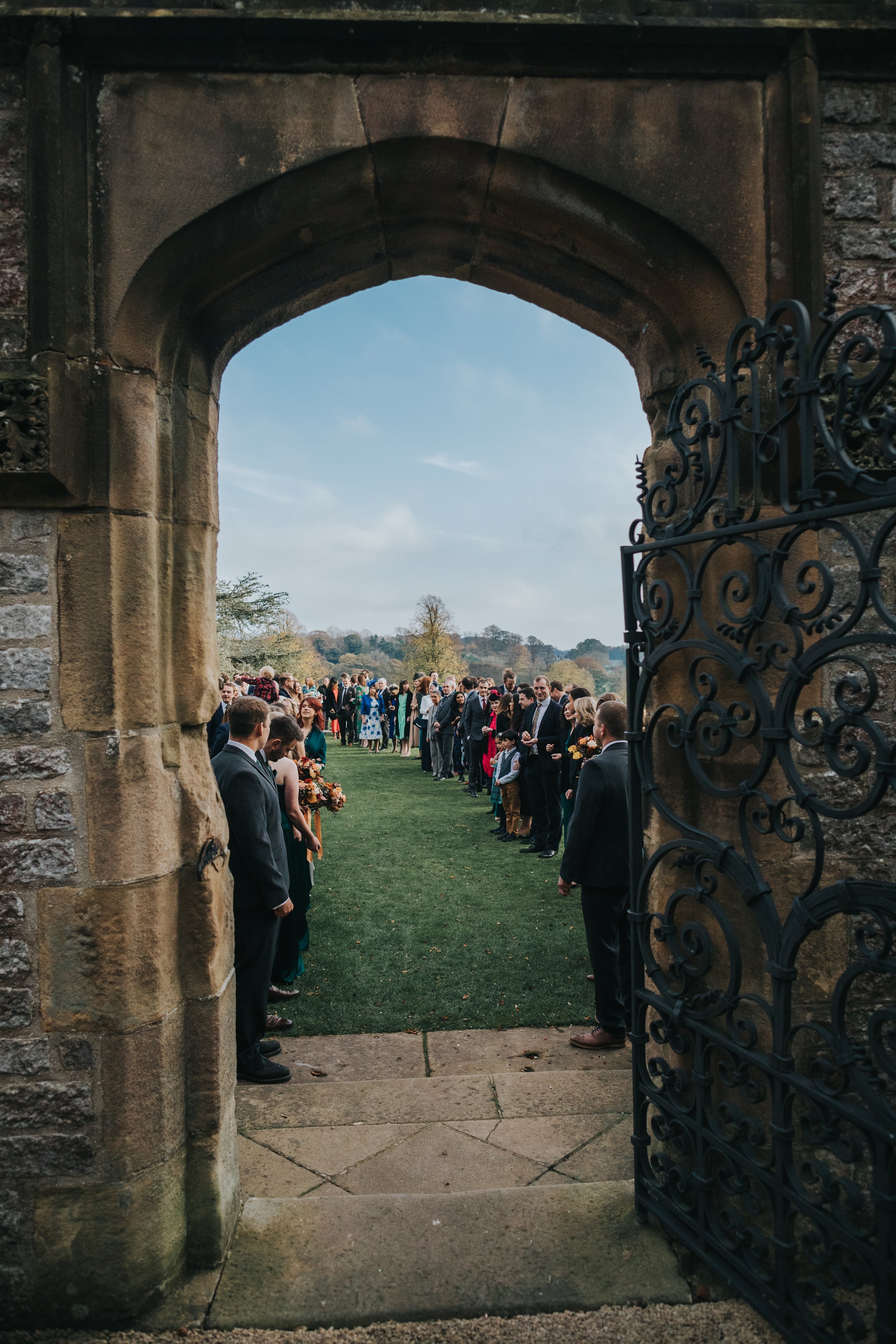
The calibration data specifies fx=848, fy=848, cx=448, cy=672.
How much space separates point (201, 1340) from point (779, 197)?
12.5ft

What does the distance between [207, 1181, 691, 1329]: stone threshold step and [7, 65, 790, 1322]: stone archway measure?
8.6 inches

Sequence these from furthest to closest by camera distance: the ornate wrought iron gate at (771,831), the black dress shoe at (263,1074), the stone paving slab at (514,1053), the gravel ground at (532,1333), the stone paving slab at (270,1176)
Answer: the stone paving slab at (514,1053) < the black dress shoe at (263,1074) < the stone paving slab at (270,1176) < the gravel ground at (532,1333) < the ornate wrought iron gate at (771,831)

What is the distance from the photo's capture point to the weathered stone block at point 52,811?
2557 mm

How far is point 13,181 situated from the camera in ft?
8.55

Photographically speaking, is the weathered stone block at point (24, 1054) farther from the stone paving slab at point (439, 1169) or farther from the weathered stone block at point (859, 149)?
the weathered stone block at point (859, 149)

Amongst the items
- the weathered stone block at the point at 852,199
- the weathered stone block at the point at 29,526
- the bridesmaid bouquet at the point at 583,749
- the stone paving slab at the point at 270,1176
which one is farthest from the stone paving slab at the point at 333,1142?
the bridesmaid bouquet at the point at 583,749

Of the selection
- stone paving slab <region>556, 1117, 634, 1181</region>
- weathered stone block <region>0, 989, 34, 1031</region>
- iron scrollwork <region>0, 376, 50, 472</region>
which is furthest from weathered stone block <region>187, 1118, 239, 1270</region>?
iron scrollwork <region>0, 376, 50, 472</region>

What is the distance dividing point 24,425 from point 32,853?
4.18 ft

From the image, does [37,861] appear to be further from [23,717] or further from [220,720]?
[220,720]

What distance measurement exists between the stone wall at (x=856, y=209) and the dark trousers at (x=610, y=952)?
307 centimetres

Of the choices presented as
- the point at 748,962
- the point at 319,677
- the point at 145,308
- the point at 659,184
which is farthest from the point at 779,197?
the point at 319,677

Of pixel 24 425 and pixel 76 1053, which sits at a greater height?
pixel 24 425

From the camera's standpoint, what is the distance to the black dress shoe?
4105 millimetres

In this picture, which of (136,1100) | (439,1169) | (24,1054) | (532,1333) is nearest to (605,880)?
(439,1169)
